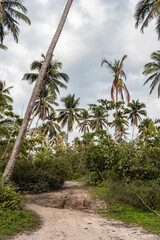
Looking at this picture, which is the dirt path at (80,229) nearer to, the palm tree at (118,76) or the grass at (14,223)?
the grass at (14,223)

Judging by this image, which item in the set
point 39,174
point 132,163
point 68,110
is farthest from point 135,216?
point 68,110

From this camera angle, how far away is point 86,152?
1117cm

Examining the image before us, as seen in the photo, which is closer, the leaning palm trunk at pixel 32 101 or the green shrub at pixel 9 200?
the green shrub at pixel 9 200

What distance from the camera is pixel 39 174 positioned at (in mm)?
10648

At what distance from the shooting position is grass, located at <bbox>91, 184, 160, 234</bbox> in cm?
534

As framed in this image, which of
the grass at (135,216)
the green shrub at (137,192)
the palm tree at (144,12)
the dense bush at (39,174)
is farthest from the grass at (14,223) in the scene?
the palm tree at (144,12)

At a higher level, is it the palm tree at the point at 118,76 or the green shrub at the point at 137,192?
the palm tree at the point at 118,76

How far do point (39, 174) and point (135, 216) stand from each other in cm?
601

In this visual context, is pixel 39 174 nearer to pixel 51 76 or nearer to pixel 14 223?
pixel 14 223

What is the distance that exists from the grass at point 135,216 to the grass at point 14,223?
274 centimetres

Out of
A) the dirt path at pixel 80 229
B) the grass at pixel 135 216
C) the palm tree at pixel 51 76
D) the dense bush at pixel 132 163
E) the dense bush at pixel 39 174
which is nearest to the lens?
the dirt path at pixel 80 229

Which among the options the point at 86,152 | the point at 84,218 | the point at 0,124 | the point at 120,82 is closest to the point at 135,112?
the point at 120,82

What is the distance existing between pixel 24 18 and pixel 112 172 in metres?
12.1

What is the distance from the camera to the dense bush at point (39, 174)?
10.3 metres
